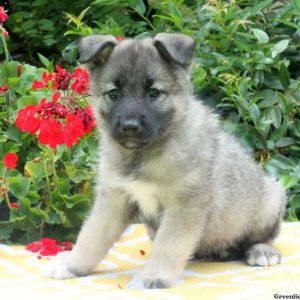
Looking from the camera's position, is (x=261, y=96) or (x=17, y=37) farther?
(x=17, y=37)

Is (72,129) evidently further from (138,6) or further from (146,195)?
(138,6)

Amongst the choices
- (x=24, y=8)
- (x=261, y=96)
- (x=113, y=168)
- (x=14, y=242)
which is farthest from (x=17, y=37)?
(x=113, y=168)

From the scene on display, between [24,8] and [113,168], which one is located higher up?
[113,168]

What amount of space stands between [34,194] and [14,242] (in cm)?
42

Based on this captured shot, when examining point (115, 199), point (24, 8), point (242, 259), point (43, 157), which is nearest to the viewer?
point (115, 199)

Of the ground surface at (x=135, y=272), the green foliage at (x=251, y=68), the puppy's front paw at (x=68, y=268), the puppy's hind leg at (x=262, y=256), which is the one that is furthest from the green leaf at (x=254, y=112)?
the puppy's front paw at (x=68, y=268)

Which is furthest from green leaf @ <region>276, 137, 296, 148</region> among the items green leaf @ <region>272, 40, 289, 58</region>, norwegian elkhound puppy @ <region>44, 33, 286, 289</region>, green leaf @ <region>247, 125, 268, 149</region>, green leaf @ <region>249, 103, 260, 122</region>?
norwegian elkhound puppy @ <region>44, 33, 286, 289</region>

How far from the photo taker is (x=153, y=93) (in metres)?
3.37

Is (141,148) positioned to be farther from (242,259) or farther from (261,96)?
(261,96)

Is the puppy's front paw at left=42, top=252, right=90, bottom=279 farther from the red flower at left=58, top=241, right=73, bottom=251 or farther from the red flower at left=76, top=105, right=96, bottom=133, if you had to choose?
the red flower at left=76, top=105, right=96, bottom=133

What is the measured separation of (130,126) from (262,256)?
1164 millimetres

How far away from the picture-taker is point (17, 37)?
7.40 metres

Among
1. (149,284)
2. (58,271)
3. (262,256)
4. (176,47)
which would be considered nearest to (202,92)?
(262,256)

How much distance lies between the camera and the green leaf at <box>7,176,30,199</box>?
414 cm
